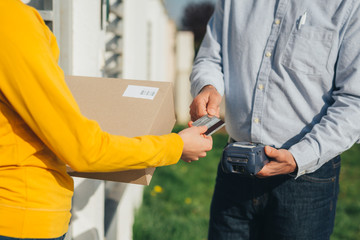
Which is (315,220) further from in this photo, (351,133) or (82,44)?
(82,44)

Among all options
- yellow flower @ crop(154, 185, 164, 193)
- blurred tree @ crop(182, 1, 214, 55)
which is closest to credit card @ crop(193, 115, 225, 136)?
yellow flower @ crop(154, 185, 164, 193)

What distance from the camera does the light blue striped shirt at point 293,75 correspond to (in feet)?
5.37

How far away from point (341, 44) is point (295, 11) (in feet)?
0.79

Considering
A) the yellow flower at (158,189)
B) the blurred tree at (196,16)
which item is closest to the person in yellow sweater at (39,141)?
the yellow flower at (158,189)

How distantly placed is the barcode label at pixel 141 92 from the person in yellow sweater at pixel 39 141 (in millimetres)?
227

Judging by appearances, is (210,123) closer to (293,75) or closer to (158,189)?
(293,75)

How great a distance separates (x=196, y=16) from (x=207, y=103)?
23036 millimetres

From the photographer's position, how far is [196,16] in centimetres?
2406

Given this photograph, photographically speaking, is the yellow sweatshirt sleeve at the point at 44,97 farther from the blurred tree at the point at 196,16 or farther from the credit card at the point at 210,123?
the blurred tree at the point at 196,16

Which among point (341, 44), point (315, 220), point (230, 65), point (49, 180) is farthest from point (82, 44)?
point (315, 220)

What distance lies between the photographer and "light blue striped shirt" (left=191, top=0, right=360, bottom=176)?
5.37 feet

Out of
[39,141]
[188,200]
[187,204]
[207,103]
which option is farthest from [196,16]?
[39,141]

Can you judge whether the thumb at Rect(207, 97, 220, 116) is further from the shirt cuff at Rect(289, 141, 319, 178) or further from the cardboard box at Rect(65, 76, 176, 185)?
the shirt cuff at Rect(289, 141, 319, 178)

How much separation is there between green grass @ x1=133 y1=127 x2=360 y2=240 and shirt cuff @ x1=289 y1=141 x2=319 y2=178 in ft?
6.81
